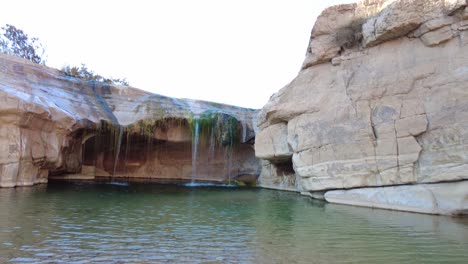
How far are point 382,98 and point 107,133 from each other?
16504 millimetres

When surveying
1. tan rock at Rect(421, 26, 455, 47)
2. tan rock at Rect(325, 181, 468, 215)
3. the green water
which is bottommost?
the green water

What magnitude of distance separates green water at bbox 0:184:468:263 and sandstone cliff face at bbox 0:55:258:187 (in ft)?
19.4

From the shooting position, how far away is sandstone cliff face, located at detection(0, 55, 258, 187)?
598 inches

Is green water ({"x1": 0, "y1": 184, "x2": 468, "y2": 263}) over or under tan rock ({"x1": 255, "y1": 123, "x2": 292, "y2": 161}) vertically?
under

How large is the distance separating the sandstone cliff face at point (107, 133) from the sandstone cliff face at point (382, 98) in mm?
9547

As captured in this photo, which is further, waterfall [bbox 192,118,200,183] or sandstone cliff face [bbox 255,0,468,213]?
waterfall [bbox 192,118,200,183]

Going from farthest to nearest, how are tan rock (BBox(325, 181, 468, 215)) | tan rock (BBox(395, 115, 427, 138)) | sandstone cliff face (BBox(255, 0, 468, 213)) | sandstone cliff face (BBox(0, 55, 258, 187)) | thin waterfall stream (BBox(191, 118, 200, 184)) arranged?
thin waterfall stream (BBox(191, 118, 200, 184)), sandstone cliff face (BBox(0, 55, 258, 187)), tan rock (BBox(395, 115, 427, 138)), sandstone cliff face (BBox(255, 0, 468, 213)), tan rock (BBox(325, 181, 468, 215))

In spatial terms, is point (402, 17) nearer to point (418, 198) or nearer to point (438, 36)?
point (438, 36)

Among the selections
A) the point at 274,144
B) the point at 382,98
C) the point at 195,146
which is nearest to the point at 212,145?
the point at 195,146

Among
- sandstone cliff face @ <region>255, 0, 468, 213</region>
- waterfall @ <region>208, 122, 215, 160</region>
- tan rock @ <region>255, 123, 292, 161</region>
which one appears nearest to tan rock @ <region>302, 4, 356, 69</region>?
sandstone cliff face @ <region>255, 0, 468, 213</region>

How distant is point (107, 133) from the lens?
21.9 metres

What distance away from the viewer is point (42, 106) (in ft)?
50.9

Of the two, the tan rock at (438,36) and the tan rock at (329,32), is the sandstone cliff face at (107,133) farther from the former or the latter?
the tan rock at (438,36)

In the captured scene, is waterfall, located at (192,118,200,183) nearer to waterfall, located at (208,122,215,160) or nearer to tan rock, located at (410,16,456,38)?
waterfall, located at (208,122,215,160)
